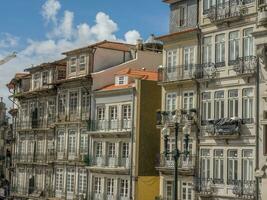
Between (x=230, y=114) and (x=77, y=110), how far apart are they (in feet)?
60.9

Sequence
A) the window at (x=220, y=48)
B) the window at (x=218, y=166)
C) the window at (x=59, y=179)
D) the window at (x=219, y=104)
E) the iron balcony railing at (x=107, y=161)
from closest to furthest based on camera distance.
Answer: the window at (x=218, y=166), the window at (x=219, y=104), the window at (x=220, y=48), the iron balcony railing at (x=107, y=161), the window at (x=59, y=179)

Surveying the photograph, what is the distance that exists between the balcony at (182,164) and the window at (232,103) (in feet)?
13.3

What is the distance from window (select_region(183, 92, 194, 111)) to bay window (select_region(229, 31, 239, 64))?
13.1 feet

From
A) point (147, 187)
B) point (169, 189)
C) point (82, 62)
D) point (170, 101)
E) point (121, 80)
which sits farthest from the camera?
point (82, 62)

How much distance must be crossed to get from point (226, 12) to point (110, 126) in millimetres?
14195

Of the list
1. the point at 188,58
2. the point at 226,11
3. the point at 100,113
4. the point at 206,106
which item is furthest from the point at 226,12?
the point at 100,113

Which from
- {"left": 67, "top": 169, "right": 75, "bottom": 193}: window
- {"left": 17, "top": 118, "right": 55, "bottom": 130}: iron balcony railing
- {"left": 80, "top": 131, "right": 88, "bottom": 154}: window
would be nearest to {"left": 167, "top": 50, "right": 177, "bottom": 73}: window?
{"left": 80, "top": 131, "right": 88, "bottom": 154}: window

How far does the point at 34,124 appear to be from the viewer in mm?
60406

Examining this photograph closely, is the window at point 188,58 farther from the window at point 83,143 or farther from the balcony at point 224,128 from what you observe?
the window at point 83,143

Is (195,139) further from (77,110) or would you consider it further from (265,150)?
(77,110)

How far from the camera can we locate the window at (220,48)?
1495 inches

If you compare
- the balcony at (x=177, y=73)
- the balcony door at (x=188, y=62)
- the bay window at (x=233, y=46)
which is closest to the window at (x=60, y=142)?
the balcony at (x=177, y=73)

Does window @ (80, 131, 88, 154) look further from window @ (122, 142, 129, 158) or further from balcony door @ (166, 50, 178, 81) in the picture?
balcony door @ (166, 50, 178, 81)

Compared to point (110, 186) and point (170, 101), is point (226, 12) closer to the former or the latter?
point (170, 101)
